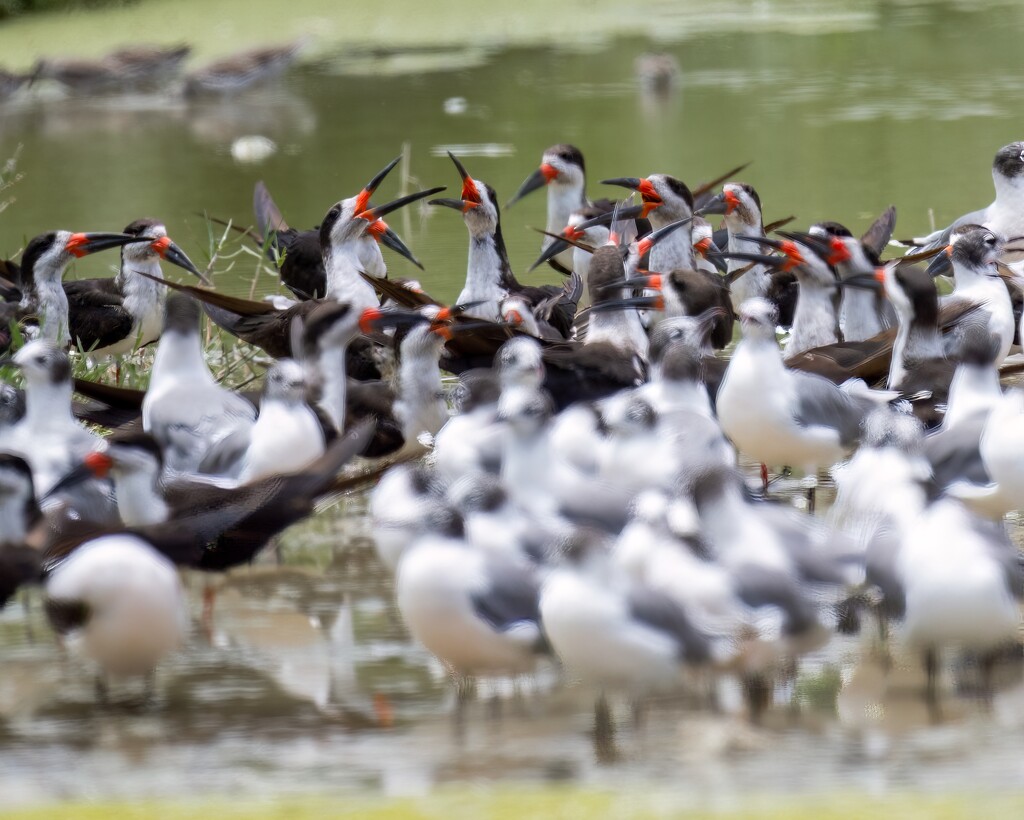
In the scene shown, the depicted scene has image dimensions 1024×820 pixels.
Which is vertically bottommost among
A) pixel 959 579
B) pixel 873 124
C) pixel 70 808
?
pixel 70 808

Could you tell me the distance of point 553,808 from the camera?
3422 mm

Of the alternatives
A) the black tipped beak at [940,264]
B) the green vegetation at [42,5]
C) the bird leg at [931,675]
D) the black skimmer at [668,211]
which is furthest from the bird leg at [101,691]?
the green vegetation at [42,5]

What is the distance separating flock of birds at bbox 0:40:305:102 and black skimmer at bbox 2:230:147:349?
11.1 meters

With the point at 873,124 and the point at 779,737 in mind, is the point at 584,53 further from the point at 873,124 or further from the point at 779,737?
the point at 779,737

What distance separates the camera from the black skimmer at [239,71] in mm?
18125

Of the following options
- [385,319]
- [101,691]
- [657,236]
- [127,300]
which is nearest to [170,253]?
[127,300]

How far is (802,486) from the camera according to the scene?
594 cm

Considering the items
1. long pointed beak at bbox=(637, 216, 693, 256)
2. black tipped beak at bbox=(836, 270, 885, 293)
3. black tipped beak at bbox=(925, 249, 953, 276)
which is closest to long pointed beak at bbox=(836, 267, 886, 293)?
black tipped beak at bbox=(836, 270, 885, 293)

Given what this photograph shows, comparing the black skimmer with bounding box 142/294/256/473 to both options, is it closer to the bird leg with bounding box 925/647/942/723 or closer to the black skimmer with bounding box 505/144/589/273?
the bird leg with bounding box 925/647/942/723

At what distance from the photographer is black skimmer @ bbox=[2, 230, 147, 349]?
23.8 ft

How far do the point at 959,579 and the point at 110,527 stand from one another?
2.07 m

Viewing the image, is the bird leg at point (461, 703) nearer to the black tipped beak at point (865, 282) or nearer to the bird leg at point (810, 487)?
the bird leg at point (810, 487)

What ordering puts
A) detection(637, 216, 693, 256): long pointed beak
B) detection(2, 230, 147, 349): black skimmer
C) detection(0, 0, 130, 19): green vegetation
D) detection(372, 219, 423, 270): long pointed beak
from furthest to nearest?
detection(0, 0, 130, 19): green vegetation < detection(372, 219, 423, 270): long pointed beak < detection(637, 216, 693, 256): long pointed beak < detection(2, 230, 147, 349): black skimmer

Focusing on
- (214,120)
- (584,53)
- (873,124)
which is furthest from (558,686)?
(584,53)
